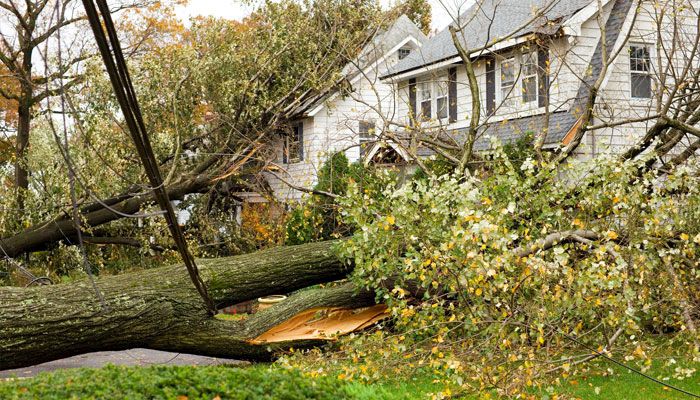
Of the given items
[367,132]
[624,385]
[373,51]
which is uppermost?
[373,51]

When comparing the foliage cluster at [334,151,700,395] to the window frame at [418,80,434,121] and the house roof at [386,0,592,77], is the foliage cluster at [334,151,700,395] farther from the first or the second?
the window frame at [418,80,434,121]

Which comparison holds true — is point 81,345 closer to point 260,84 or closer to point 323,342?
point 323,342

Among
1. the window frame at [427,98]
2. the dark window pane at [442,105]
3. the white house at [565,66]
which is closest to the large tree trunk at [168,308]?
the white house at [565,66]

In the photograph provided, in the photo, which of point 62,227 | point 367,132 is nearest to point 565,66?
point 367,132

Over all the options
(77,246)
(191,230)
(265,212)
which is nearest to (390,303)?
(77,246)

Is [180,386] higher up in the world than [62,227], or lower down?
lower down

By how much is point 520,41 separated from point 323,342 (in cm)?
732

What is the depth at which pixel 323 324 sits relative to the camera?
34.1 ft

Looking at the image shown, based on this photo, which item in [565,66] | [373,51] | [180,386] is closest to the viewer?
[180,386]

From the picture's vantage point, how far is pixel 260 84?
17719 millimetres

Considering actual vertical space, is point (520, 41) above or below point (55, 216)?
above

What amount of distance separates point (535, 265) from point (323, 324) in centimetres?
462

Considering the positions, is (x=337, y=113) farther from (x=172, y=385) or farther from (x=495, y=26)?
(x=172, y=385)

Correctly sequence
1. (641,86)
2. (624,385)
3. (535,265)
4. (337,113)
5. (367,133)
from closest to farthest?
A: (535,265)
(624,385)
(367,133)
(641,86)
(337,113)
